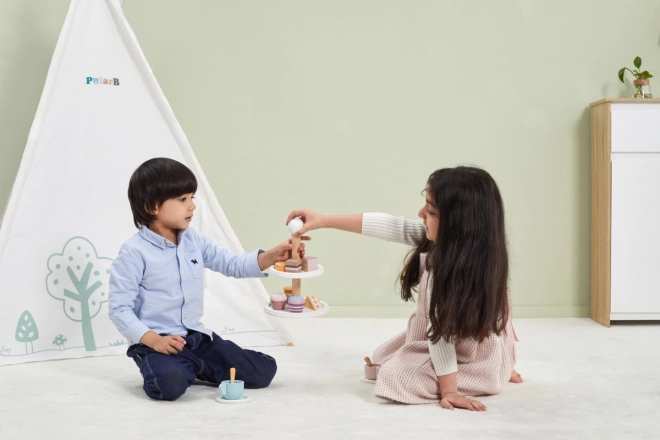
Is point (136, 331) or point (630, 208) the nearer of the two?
point (136, 331)

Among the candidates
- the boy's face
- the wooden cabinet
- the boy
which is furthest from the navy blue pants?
the wooden cabinet

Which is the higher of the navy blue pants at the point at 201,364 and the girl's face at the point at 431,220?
the girl's face at the point at 431,220

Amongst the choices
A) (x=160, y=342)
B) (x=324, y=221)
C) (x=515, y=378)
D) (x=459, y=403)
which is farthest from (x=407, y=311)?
(x=160, y=342)

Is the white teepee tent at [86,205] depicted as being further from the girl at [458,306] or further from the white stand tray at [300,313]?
the girl at [458,306]

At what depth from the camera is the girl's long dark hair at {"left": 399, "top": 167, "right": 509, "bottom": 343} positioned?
66.3 inches

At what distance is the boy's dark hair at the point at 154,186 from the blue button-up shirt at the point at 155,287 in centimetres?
5

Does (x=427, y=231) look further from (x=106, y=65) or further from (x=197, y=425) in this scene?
(x=106, y=65)

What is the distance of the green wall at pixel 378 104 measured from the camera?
107 inches

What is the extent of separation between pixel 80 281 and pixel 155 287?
0.43m

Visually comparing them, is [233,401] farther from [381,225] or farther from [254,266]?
[381,225]

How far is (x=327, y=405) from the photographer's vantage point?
67.6 inches

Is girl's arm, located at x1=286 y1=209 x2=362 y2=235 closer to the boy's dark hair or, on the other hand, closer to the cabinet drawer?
the boy's dark hair

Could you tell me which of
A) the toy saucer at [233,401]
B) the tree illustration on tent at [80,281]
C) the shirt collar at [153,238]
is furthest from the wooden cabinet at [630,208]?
the tree illustration on tent at [80,281]

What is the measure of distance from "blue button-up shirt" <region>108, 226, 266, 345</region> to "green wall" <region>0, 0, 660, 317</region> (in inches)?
34.7
